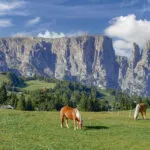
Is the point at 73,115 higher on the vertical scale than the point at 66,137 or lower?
higher

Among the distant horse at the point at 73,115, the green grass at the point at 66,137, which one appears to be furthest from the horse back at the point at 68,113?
the green grass at the point at 66,137

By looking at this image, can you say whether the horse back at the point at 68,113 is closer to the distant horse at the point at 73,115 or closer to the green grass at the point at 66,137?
the distant horse at the point at 73,115

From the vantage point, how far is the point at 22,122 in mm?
40250

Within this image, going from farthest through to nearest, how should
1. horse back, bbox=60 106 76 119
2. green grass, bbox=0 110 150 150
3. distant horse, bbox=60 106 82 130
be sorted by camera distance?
1. horse back, bbox=60 106 76 119
2. distant horse, bbox=60 106 82 130
3. green grass, bbox=0 110 150 150

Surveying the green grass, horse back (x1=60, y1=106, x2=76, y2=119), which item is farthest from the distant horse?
the green grass

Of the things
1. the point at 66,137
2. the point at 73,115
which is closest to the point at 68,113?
the point at 73,115

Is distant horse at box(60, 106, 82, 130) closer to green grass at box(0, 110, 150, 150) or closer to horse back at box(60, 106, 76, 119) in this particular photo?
horse back at box(60, 106, 76, 119)

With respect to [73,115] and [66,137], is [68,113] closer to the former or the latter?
[73,115]

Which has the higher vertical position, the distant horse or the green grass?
the distant horse

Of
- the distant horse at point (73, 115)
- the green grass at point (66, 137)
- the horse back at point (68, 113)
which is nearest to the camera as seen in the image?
the green grass at point (66, 137)

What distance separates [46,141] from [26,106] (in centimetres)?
14352

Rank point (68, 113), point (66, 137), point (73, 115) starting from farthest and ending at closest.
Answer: point (68, 113) < point (73, 115) < point (66, 137)

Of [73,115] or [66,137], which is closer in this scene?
[66,137]

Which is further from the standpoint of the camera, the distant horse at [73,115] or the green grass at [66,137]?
the distant horse at [73,115]
